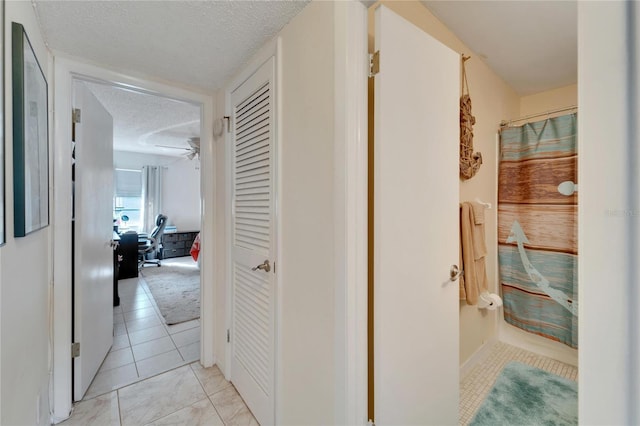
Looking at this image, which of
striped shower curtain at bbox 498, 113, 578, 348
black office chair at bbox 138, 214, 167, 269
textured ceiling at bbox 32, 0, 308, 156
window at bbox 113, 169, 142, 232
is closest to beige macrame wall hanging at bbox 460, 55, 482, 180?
striped shower curtain at bbox 498, 113, 578, 348

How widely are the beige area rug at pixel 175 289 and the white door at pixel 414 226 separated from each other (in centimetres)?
265

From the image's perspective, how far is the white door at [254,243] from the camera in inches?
56.0

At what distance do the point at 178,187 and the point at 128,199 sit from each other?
1022mm

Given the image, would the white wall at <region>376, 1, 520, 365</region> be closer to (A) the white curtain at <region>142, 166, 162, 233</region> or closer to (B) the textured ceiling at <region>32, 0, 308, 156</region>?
(B) the textured ceiling at <region>32, 0, 308, 156</region>

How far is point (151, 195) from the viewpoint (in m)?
5.82

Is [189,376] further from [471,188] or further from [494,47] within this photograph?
[494,47]

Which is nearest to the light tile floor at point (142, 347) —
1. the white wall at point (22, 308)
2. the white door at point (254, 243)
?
the white wall at point (22, 308)

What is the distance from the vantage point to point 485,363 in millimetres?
2119

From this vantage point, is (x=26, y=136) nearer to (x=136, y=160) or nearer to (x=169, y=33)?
(x=169, y=33)

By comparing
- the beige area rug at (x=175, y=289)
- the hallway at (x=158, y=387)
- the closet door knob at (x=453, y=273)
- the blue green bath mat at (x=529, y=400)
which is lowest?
the blue green bath mat at (x=529, y=400)

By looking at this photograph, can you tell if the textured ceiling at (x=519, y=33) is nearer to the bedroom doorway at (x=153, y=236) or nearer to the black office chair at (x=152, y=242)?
the bedroom doorway at (x=153, y=236)

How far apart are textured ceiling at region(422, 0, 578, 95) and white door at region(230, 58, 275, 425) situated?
117 cm

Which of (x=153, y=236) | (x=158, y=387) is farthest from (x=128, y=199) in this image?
(x=158, y=387)

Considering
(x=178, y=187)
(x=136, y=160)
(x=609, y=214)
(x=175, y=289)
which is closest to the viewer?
(x=609, y=214)
